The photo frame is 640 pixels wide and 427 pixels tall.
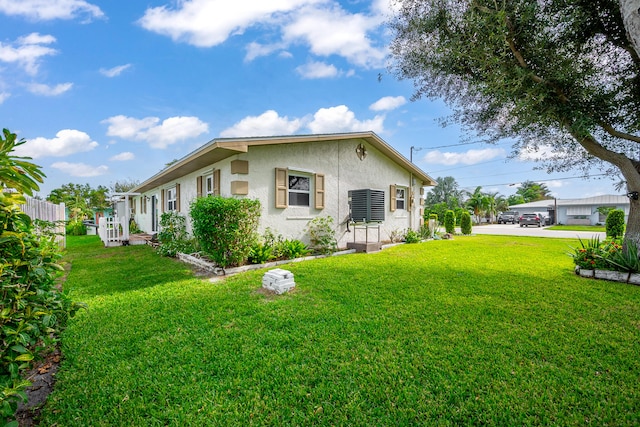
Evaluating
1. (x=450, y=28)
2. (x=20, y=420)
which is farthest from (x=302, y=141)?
(x=20, y=420)

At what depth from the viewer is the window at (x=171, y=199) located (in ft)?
42.6

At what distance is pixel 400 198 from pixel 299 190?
6.30m

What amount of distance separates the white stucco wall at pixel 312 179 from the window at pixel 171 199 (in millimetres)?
373

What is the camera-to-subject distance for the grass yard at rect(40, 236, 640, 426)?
2088mm

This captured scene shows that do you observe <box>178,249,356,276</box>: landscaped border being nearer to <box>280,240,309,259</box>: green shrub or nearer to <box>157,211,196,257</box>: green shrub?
<box>280,240,309,259</box>: green shrub

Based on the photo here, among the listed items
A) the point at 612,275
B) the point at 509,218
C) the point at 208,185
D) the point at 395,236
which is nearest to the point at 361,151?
the point at 395,236

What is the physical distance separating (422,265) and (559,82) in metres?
4.86

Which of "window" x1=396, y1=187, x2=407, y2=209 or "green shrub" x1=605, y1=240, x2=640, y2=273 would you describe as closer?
"green shrub" x1=605, y1=240, x2=640, y2=273

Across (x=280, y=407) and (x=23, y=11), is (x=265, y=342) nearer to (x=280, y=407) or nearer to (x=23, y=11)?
(x=280, y=407)

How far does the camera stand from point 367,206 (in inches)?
368

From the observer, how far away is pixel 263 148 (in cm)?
780

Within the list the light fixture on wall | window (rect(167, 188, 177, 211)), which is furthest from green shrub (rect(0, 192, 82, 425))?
window (rect(167, 188, 177, 211))

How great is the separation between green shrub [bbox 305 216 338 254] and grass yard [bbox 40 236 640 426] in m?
→ 3.71

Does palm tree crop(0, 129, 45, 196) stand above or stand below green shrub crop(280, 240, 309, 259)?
above
